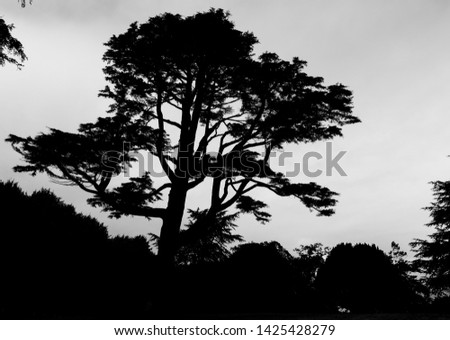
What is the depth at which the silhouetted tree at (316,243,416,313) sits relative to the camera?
19344 millimetres

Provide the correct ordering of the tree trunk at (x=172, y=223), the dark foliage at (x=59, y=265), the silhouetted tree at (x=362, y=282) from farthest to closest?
the silhouetted tree at (x=362, y=282) → the tree trunk at (x=172, y=223) → the dark foliage at (x=59, y=265)

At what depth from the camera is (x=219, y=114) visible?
18094 mm

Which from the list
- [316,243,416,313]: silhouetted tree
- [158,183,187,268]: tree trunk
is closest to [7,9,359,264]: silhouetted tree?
[158,183,187,268]: tree trunk

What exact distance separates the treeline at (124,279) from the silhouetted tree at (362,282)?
2.2 inches

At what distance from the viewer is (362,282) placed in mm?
19953

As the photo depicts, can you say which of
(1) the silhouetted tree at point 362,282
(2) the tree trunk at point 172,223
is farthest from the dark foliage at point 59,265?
(1) the silhouetted tree at point 362,282

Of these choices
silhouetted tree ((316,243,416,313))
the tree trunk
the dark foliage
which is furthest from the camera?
silhouetted tree ((316,243,416,313))

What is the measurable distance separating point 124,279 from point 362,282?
15.3 meters

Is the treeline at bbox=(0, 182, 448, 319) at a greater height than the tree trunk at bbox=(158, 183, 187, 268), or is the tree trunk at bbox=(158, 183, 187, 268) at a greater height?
the tree trunk at bbox=(158, 183, 187, 268)

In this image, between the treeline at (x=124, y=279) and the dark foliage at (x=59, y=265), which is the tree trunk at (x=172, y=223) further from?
the dark foliage at (x=59, y=265)

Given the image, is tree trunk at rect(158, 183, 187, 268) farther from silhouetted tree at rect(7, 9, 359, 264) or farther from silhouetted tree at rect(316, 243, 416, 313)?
silhouetted tree at rect(316, 243, 416, 313)

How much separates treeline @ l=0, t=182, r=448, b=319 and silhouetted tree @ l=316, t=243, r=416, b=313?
57 mm

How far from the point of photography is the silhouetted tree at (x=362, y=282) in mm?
19344
